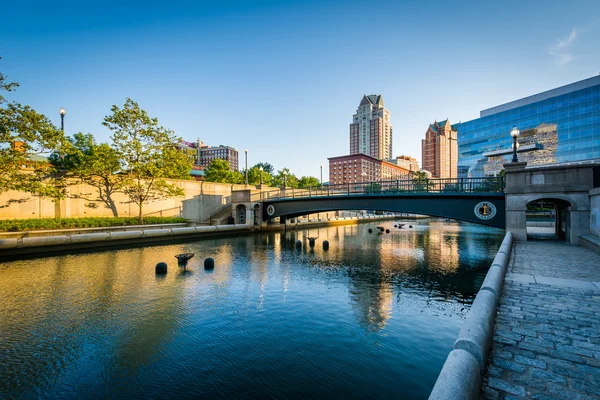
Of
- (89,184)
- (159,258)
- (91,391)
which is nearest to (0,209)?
(89,184)

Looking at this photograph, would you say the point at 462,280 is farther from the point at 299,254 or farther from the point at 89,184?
the point at 89,184

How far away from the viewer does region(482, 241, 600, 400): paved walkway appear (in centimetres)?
441

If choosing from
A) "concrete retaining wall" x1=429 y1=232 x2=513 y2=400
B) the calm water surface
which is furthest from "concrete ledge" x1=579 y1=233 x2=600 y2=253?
"concrete retaining wall" x1=429 y1=232 x2=513 y2=400

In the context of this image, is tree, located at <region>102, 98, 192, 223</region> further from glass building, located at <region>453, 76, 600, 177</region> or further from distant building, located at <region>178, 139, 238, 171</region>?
distant building, located at <region>178, 139, 238, 171</region>

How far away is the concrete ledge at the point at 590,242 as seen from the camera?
1362 centimetres

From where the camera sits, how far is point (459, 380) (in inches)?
148

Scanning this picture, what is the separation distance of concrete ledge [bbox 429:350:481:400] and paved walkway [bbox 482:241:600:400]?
0.57 m

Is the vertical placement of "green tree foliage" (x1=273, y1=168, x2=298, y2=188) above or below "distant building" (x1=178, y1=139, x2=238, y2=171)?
below

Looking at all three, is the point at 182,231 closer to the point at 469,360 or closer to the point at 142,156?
the point at 142,156

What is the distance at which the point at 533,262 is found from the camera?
489 inches

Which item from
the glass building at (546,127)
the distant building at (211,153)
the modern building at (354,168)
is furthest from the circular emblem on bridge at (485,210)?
the distant building at (211,153)

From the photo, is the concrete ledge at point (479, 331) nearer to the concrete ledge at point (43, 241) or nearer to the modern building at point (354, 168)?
the concrete ledge at point (43, 241)

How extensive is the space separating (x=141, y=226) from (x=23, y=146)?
1271cm

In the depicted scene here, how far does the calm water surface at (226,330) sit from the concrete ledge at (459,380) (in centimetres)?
299
